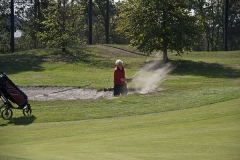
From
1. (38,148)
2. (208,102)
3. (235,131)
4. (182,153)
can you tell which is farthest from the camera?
(208,102)

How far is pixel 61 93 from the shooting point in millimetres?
28281

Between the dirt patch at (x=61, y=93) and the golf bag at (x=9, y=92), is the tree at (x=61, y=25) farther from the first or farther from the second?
the golf bag at (x=9, y=92)

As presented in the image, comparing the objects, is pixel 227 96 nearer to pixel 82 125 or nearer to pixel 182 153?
pixel 82 125

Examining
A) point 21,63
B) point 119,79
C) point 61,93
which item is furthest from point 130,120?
point 21,63

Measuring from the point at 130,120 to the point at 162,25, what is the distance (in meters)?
25.5

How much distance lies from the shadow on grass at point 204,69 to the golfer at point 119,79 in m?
12.1

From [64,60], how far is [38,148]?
34039mm

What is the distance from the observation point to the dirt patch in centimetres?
2669

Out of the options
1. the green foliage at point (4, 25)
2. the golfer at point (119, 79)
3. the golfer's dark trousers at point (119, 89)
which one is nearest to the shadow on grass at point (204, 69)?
the golfer's dark trousers at point (119, 89)

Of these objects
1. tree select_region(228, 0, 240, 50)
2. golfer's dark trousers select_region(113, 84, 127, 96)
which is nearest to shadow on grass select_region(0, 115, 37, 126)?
golfer's dark trousers select_region(113, 84, 127, 96)

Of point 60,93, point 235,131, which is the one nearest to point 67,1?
point 60,93

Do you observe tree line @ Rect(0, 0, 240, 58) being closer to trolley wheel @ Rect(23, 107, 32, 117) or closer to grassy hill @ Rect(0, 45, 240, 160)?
grassy hill @ Rect(0, 45, 240, 160)

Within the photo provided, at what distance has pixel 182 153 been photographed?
32.7 feet

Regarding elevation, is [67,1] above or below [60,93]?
above
